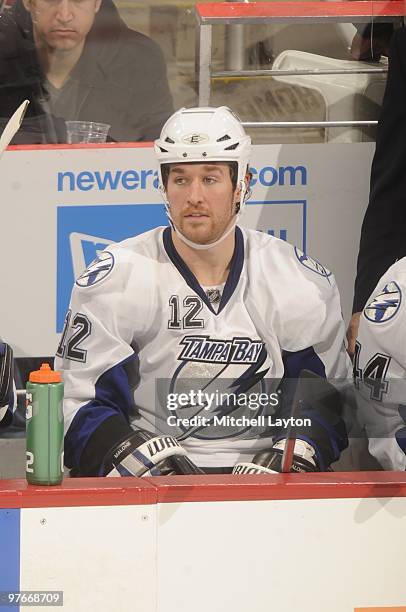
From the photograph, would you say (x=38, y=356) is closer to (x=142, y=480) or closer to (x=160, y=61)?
(x=160, y=61)

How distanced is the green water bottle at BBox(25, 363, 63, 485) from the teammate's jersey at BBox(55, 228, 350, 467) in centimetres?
58

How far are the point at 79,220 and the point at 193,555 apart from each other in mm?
1791

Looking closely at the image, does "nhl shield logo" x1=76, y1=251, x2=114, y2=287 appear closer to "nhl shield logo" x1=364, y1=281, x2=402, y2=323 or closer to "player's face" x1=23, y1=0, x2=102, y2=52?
"nhl shield logo" x1=364, y1=281, x2=402, y2=323

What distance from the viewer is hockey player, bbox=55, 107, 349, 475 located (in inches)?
123

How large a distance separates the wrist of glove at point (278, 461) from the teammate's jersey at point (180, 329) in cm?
12

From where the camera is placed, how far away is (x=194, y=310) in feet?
10.8

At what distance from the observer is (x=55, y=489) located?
7.91 ft

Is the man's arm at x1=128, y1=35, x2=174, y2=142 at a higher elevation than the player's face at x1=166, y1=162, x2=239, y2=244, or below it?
higher

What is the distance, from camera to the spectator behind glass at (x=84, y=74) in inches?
156

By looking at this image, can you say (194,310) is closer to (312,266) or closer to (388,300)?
(312,266)

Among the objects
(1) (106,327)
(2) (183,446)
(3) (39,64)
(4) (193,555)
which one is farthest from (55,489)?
(3) (39,64)

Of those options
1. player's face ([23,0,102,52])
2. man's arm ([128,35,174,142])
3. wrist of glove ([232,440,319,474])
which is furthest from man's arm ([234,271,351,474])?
player's face ([23,0,102,52])

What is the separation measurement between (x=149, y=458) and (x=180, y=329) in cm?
55

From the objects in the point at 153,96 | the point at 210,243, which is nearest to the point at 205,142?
the point at 210,243
